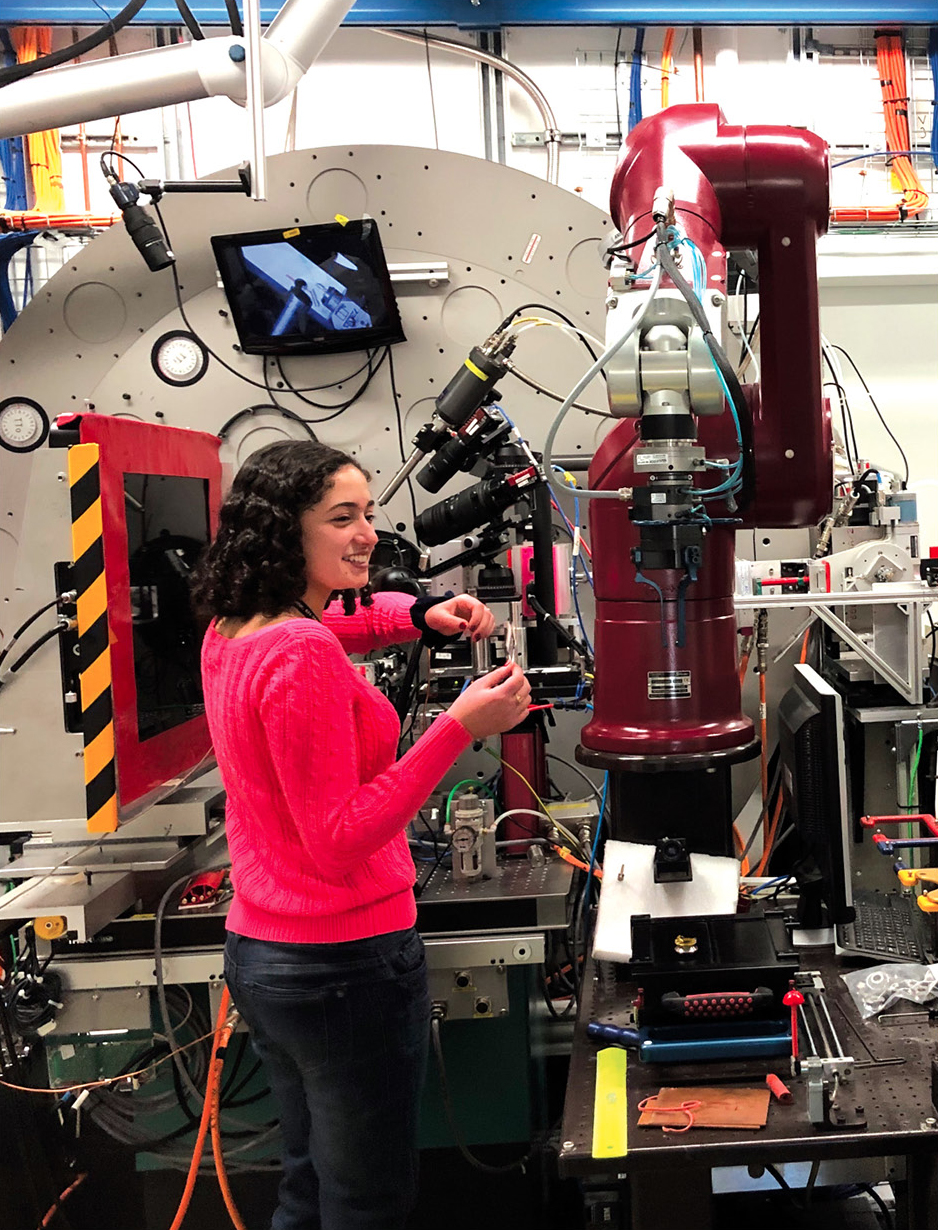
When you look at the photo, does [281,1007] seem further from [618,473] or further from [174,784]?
[618,473]

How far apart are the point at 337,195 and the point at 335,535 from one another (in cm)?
169

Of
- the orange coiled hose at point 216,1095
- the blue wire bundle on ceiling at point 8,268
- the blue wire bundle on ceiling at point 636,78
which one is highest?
the blue wire bundle on ceiling at point 636,78

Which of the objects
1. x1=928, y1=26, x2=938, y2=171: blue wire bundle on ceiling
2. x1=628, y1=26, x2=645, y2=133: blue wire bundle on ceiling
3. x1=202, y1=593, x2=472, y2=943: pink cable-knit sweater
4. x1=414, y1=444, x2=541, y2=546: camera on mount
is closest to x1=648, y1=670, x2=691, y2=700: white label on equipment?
x1=202, y1=593, x2=472, y2=943: pink cable-knit sweater

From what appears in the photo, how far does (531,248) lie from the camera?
8.91ft

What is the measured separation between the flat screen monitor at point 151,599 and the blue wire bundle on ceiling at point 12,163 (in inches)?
Result: 55.4

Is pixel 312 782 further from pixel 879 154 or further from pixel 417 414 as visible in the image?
pixel 879 154

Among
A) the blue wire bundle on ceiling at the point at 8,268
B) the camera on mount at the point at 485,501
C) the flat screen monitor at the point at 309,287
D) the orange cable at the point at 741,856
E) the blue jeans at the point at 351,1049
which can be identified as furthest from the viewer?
Result: the blue wire bundle on ceiling at the point at 8,268

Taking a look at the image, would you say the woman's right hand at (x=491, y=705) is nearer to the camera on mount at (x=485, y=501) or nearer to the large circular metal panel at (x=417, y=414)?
the camera on mount at (x=485, y=501)

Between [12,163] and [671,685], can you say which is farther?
[12,163]

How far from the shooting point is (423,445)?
84.4 inches

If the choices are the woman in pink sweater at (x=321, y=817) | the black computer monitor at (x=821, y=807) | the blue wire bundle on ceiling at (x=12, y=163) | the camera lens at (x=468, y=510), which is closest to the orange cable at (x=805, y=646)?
the black computer monitor at (x=821, y=807)

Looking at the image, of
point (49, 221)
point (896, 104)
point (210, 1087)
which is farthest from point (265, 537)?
point (896, 104)

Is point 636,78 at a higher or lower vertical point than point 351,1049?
higher

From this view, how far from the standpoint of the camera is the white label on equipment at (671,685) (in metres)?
1.48
